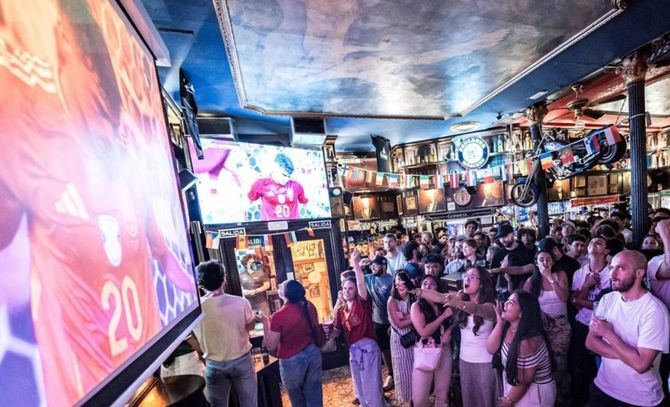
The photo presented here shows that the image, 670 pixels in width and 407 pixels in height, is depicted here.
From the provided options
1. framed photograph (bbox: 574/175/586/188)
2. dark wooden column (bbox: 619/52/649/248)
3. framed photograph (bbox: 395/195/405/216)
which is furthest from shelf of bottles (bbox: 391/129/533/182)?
dark wooden column (bbox: 619/52/649/248)

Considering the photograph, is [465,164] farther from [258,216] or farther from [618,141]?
[258,216]


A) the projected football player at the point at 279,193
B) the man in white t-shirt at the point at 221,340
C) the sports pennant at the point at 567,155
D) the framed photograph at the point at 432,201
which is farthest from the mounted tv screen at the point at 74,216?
the framed photograph at the point at 432,201

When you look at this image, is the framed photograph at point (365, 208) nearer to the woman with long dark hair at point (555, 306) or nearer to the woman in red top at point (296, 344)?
the woman with long dark hair at point (555, 306)

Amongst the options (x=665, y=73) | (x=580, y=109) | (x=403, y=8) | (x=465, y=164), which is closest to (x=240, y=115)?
(x=403, y=8)

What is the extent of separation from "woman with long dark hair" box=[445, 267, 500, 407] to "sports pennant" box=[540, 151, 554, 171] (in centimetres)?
508

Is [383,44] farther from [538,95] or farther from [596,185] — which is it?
[596,185]

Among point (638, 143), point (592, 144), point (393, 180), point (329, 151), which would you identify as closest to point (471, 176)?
point (393, 180)

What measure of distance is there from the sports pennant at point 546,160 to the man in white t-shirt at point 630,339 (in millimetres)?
5119

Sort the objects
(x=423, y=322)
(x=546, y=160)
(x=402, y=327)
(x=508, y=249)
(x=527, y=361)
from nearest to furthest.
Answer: (x=527, y=361) → (x=423, y=322) → (x=402, y=327) → (x=508, y=249) → (x=546, y=160)

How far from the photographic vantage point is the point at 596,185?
37.9ft

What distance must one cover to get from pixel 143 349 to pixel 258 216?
4.16 m

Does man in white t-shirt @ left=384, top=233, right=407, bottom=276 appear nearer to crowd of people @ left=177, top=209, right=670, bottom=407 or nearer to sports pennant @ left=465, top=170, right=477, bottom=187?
crowd of people @ left=177, top=209, right=670, bottom=407

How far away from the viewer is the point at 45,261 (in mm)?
651

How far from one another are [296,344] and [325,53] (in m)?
3.37
